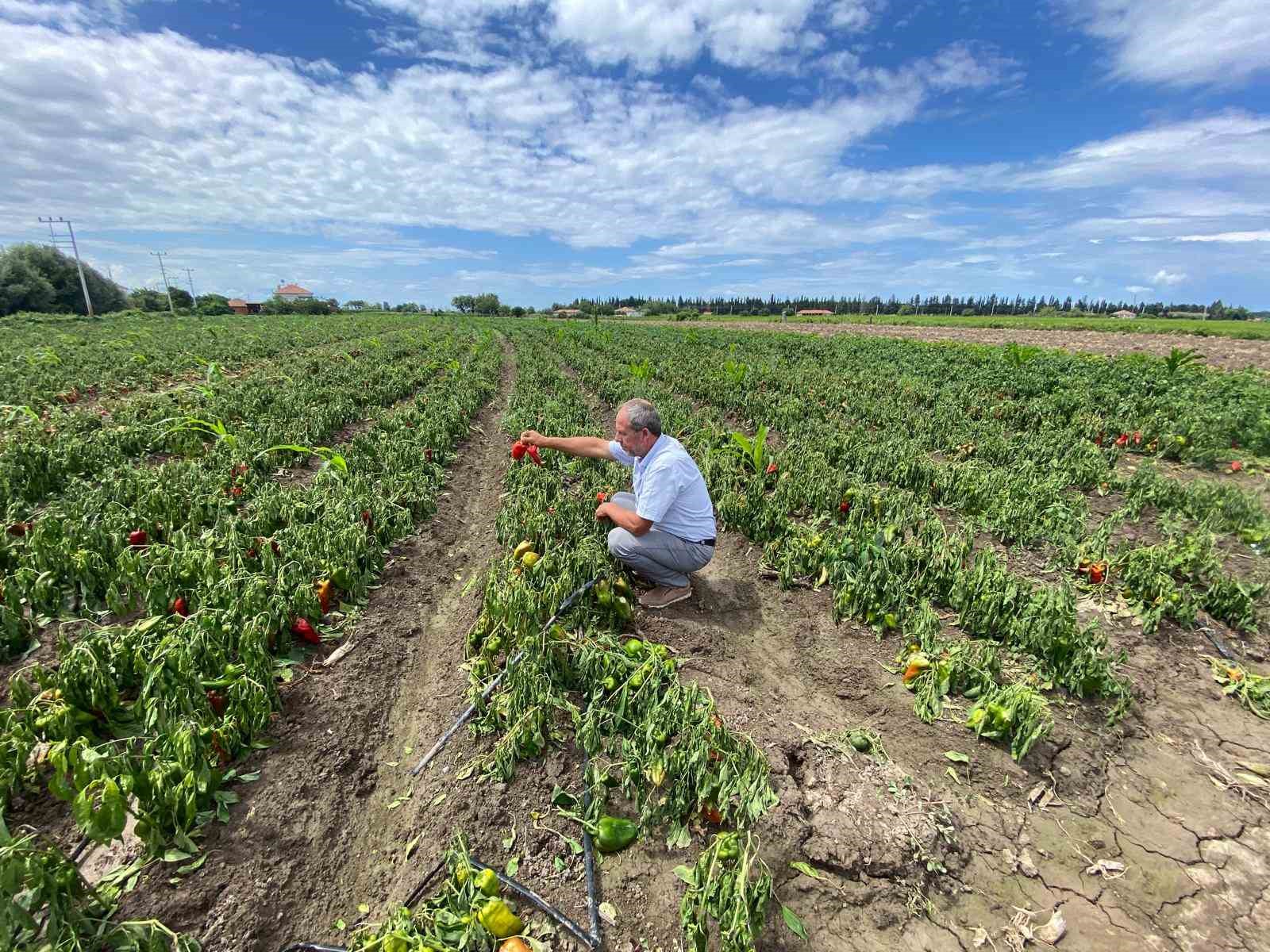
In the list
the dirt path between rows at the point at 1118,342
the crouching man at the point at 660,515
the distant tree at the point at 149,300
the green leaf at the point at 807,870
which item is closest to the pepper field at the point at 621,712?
the green leaf at the point at 807,870

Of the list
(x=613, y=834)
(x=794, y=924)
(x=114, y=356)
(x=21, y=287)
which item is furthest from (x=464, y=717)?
(x=21, y=287)

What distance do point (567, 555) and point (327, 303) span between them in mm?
92919

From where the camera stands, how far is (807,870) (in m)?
2.48

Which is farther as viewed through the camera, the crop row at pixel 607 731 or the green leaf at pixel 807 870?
the green leaf at pixel 807 870

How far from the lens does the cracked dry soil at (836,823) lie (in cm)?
231

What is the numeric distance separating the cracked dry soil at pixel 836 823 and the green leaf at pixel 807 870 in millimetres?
17

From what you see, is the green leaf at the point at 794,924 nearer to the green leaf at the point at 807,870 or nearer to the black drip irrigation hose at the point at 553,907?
the green leaf at the point at 807,870

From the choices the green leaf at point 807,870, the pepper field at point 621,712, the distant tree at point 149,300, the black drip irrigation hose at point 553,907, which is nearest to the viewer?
the black drip irrigation hose at point 553,907

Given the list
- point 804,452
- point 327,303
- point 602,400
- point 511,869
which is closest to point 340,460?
point 511,869

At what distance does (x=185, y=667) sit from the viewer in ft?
8.91

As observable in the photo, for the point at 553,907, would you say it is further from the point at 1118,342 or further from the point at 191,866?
the point at 1118,342

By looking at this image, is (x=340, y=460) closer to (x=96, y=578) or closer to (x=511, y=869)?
Answer: (x=96, y=578)

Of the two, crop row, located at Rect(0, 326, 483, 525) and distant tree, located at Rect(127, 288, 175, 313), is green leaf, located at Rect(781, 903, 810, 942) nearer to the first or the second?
crop row, located at Rect(0, 326, 483, 525)

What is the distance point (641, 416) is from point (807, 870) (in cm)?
305
